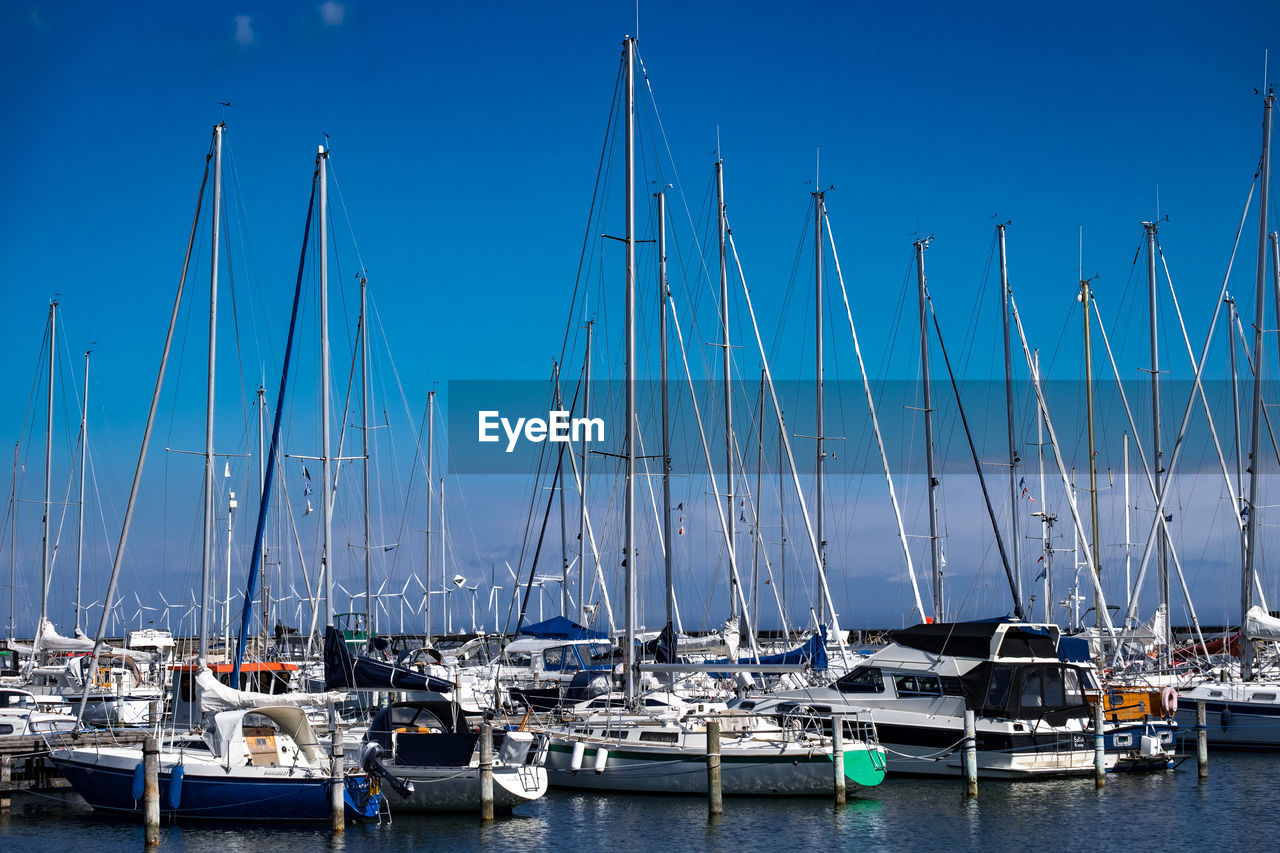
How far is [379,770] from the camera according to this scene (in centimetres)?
2723

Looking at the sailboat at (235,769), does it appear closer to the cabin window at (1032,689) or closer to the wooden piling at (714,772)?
the wooden piling at (714,772)

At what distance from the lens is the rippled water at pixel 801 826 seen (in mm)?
25672

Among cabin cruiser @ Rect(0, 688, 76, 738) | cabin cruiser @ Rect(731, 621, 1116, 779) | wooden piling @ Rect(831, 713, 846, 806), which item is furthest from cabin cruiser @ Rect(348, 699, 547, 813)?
cabin cruiser @ Rect(0, 688, 76, 738)

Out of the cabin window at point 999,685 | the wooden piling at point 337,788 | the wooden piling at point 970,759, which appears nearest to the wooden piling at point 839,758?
the wooden piling at point 970,759

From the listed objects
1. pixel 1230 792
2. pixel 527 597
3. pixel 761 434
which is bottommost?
pixel 1230 792

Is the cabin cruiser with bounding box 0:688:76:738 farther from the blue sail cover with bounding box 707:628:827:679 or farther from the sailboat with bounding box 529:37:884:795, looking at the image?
the blue sail cover with bounding box 707:628:827:679

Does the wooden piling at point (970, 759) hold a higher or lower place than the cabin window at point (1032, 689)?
lower

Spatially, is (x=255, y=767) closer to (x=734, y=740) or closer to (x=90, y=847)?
(x=90, y=847)

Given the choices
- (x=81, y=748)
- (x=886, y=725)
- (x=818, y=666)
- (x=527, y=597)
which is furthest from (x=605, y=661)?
(x=81, y=748)

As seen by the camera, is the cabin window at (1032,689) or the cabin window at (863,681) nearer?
the cabin window at (1032,689)

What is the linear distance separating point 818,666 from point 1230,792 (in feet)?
37.4

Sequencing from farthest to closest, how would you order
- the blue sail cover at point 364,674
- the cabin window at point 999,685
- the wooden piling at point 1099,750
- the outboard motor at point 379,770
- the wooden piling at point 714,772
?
the cabin window at point 999,685 → the wooden piling at point 1099,750 → the blue sail cover at point 364,674 → the wooden piling at point 714,772 → the outboard motor at point 379,770

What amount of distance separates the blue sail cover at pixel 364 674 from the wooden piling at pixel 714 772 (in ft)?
22.2

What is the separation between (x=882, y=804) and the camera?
2945cm
